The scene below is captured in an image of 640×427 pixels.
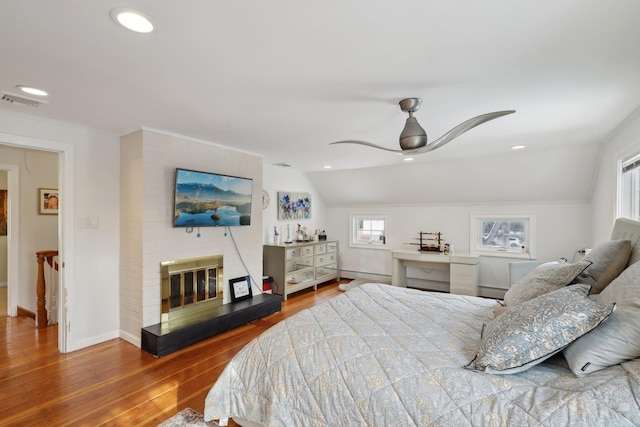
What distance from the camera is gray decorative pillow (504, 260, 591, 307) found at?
1.79m

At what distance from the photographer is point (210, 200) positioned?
11.7 ft

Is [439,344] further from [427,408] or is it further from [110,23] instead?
[110,23]

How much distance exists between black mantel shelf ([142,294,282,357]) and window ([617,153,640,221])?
401 centimetres

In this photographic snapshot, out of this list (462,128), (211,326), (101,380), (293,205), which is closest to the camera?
(462,128)

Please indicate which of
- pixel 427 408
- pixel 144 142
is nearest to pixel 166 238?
pixel 144 142

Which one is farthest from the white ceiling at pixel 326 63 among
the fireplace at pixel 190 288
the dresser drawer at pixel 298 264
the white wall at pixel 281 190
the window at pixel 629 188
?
the dresser drawer at pixel 298 264

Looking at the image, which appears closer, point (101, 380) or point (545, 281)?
point (545, 281)

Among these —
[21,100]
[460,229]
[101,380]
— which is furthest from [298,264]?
[21,100]

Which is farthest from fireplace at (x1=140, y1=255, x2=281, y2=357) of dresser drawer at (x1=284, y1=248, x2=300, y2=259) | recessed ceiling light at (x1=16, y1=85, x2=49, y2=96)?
recessed ceiling light at (x1=16, y1=85, x2=49, y2=96)

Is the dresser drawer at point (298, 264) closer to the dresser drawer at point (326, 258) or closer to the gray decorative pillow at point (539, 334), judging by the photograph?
the dresser drawer at point (326, 258)

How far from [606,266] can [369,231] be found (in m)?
4.82

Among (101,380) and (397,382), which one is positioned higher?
(397,382)

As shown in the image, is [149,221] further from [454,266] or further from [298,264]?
[454,266]

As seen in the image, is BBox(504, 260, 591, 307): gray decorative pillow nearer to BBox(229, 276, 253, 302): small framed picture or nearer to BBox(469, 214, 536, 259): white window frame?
BBox(229, 276, 253, 302): small framed picture
